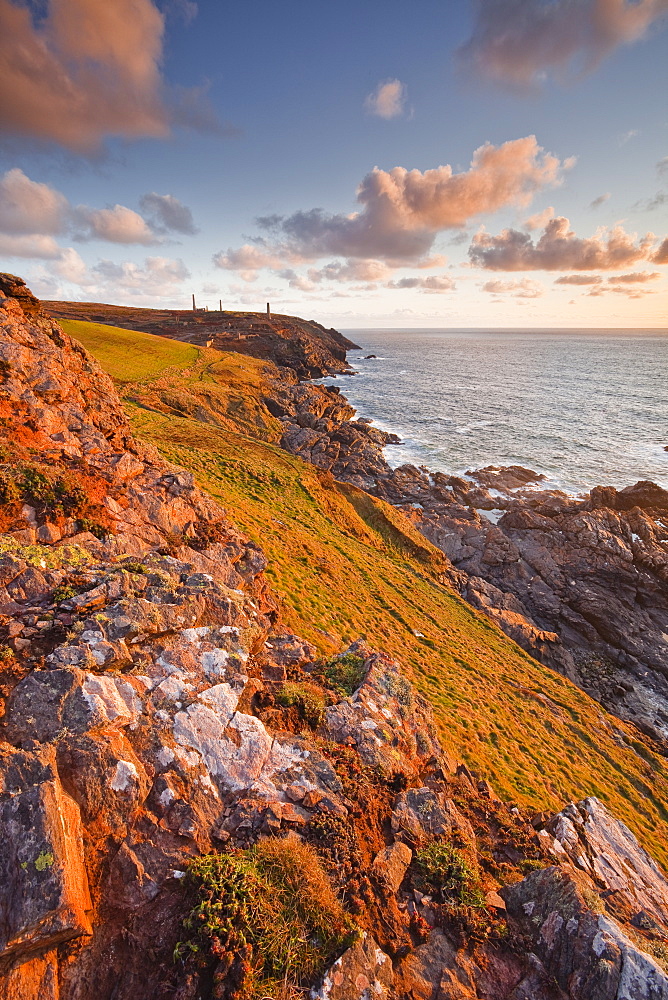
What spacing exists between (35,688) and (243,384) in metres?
53.6

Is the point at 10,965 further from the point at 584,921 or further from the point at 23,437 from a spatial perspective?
the point at 23,437

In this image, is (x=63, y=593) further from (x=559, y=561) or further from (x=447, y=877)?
(x=559, y=561)

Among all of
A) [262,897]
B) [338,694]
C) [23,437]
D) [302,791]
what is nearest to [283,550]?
[338,694]

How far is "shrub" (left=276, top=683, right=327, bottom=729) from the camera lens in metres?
8.42

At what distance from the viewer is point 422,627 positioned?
56.3 ft

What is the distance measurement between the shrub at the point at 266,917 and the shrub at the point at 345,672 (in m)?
4.04

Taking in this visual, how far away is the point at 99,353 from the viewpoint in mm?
49344

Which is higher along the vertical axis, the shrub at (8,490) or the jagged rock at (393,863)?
the shrub at (8,490)

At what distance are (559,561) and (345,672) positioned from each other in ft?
82.1

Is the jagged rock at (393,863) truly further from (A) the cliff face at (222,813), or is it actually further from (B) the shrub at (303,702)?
(B) the shrub at (303,702)

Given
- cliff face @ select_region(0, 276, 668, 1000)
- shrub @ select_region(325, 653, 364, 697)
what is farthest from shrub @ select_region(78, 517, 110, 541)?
shrub @ select_region(325, 653, 364, 697)

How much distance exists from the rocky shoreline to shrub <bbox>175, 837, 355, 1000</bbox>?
18841mm

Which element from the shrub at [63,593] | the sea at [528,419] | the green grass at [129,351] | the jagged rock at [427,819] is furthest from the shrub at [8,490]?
the sea at [528,419]

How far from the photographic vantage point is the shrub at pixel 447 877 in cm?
645
